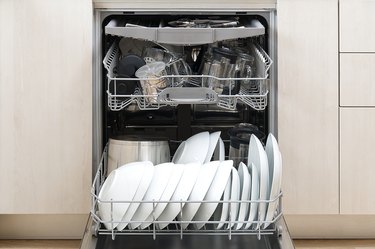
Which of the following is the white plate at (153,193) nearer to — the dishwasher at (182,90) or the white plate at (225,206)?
the dishwasher at (182,90)

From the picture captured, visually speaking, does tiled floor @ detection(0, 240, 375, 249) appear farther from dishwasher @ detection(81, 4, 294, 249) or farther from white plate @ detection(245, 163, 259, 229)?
white plate @ detection(245, 163, 259, 229)

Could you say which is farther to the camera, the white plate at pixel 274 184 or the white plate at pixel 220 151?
the white plate at pixel 220 151

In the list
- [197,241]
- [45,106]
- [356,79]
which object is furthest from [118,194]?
[356,79]

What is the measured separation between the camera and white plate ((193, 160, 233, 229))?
127cm

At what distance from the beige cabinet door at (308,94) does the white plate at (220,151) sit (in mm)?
177

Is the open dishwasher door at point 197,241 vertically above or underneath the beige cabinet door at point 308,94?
underneath

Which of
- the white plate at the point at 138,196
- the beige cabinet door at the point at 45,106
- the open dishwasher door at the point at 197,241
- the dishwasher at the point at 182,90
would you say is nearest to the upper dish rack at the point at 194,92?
the dishwasher at the point at 182,90

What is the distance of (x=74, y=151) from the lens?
152 centimetres

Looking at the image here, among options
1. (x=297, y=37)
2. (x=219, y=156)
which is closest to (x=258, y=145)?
(x=219, y=156)

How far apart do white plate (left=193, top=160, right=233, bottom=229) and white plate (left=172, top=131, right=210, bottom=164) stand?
135mm

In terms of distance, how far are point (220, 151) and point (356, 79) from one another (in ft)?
1.45

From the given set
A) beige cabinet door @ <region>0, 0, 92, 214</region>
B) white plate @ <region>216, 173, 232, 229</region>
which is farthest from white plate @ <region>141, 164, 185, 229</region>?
beige cabinet door @ <region>0, 0, 92, 214</region>

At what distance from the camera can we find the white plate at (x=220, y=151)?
145 cm

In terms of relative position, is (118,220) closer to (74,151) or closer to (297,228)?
(74,151)
